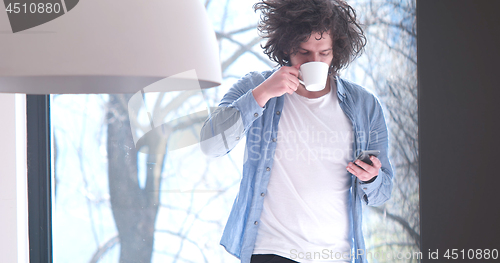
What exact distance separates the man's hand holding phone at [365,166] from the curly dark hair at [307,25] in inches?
11.7

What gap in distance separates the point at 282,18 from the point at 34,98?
116 cm

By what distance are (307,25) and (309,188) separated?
1.52ft


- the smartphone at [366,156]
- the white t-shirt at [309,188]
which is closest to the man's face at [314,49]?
the white t-shirt at [309,188]

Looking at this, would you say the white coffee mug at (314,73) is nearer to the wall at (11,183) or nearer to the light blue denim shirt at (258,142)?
the light blue denim shirt at (258,142)

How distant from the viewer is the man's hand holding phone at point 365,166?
3.16 ft

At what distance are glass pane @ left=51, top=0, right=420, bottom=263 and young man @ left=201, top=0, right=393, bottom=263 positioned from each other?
0.46 m

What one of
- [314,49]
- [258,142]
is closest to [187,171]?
[258,142]

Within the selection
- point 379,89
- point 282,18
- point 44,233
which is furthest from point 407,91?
point 44,233

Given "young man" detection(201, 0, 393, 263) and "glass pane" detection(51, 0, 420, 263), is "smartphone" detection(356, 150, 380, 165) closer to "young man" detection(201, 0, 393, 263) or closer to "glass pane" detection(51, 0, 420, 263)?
"young man" detection(201, 0, 393, 263)

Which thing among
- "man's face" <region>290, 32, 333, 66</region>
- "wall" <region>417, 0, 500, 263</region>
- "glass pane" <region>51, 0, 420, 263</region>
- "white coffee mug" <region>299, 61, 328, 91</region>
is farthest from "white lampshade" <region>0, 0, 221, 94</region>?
"wall" <region>417, 0, 500, 263</region>

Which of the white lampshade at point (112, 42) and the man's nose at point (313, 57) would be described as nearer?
the white lampshade at point (112, 42)

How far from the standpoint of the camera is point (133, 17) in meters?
0.29

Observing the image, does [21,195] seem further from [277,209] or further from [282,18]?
[282,18]

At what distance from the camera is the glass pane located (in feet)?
4.98
